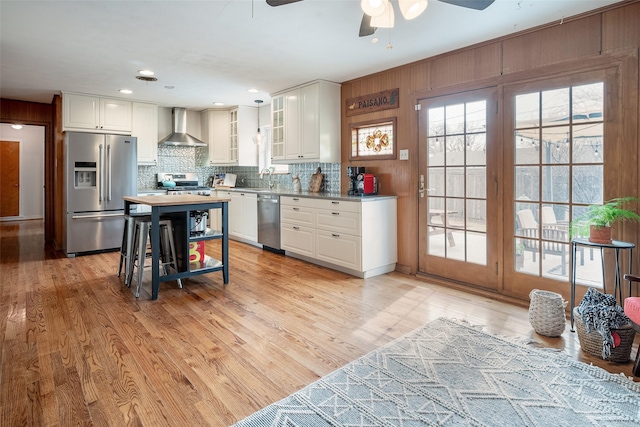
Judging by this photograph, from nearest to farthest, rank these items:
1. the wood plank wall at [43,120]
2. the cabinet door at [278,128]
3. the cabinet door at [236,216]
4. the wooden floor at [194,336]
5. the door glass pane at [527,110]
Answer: the wooden floor at [194,336], the door glass pane at [527,110], the cabinet door at [278,128], the wood plank wall at [43,120], the cabinet door at [236,216]

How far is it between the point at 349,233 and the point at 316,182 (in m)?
1.37

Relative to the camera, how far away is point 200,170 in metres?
7.16

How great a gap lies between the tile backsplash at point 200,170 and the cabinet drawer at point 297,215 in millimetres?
→ 769

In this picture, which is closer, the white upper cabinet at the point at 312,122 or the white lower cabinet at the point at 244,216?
the white upper cabinet at the point at 312,122

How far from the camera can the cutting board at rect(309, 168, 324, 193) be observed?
16.9 feet

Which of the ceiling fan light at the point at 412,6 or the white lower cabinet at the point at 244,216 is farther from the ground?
the ceiling fan light at the point at 412,6

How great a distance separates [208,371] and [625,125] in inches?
130

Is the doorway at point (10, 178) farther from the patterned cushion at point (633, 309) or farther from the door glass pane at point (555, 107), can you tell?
the patterned cushion at point (633, 309)

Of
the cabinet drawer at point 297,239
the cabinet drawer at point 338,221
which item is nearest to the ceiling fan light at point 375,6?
the cabinet drawer at point 338,221

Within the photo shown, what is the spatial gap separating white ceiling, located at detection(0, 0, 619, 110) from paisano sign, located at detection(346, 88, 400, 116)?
296mm

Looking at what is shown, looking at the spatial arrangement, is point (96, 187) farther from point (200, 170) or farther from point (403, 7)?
point (403, 7)

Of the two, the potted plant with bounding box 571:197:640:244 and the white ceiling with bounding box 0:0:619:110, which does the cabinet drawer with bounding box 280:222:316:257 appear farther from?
the potted plant with bounding box 571:197:640:244

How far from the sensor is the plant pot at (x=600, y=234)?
2500 millimetres

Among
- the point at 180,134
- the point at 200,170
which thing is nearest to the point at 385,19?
the point at 180,134
